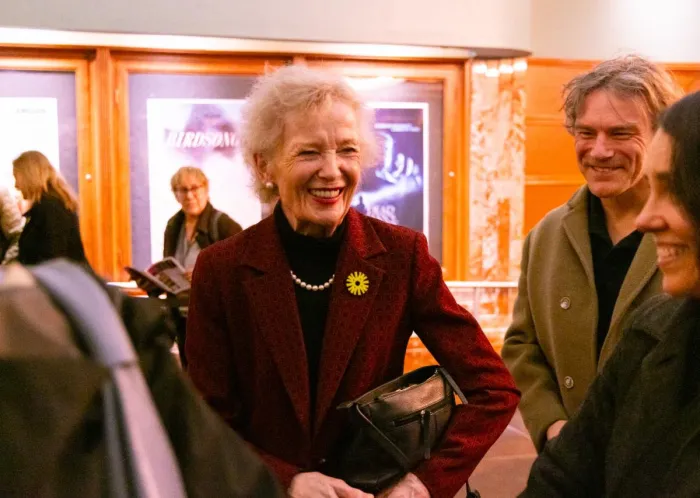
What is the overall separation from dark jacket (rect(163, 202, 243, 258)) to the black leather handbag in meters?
3.33

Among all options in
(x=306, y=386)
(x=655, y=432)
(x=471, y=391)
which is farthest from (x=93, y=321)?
(x=471, y=391)

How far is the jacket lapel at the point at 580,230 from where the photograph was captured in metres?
2.04

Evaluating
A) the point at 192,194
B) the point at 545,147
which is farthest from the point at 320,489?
the point at 545,147

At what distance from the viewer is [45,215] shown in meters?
4.67

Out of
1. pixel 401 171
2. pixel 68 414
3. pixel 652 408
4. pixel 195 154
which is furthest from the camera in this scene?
pixel 401 171

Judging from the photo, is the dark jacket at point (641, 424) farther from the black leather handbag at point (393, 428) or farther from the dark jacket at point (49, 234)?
the dark jacket at point (49, 234)

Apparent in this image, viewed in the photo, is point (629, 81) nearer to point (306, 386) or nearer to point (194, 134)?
point (306, 386)

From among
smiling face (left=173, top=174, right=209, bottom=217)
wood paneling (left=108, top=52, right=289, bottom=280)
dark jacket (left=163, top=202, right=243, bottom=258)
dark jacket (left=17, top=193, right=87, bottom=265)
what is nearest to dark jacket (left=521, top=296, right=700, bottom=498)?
dark jacket (left=17, top=193, right=87, bottom=265)

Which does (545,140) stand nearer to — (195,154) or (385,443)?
(195,154)

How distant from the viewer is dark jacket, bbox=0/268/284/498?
662mm

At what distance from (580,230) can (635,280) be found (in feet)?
0.73

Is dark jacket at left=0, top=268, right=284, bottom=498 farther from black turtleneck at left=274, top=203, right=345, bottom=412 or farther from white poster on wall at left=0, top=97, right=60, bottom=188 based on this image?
white poster on wall at left=0, top=97, right=60, bottom=188

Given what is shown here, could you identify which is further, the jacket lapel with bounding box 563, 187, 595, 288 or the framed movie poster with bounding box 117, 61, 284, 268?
the framed movie poster with bounding box 117, 61, 284, 268

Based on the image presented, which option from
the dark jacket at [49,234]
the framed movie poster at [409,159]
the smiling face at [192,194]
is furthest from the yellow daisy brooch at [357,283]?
the framed movie poster at [409,159]
